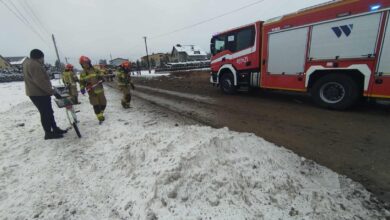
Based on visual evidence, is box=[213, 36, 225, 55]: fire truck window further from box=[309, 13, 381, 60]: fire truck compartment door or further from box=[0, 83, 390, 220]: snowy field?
box=[0, 83, 390, 220]: snowy field

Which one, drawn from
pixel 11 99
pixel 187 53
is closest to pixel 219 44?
pixel 11 99

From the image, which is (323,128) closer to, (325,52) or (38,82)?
(325,52)

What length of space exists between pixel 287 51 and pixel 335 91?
6.74 feet

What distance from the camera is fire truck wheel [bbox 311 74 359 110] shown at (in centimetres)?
576

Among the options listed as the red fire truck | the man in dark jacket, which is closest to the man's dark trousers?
the man in dark jacket

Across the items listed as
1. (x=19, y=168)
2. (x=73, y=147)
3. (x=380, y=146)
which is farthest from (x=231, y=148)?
(x=19, y=168)

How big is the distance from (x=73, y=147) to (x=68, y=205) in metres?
1.94

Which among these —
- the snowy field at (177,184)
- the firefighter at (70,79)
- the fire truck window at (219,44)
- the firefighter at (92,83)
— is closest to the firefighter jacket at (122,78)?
the firefighter at (92,83)

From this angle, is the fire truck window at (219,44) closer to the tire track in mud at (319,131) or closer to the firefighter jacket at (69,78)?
the tire track in mud at (319,131)

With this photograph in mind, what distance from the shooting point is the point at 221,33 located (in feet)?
31.0

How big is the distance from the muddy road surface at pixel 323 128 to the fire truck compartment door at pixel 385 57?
1.23 meters

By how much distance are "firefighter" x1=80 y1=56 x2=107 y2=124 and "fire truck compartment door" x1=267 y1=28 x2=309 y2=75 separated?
6.07m

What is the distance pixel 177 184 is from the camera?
2.49 metres

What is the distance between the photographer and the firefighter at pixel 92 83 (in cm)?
536
